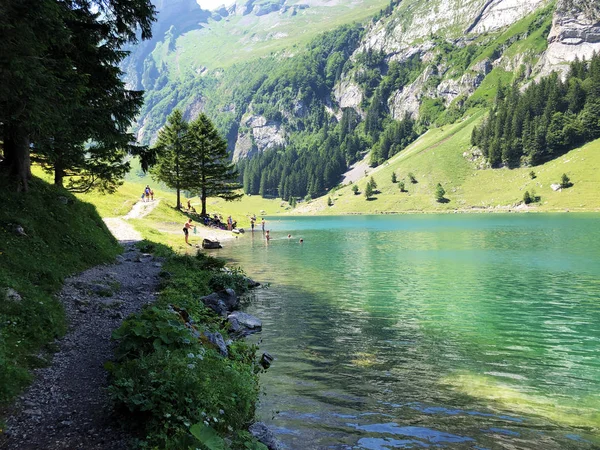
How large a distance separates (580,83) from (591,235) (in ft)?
577

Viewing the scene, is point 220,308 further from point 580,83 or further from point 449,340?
point 580,83

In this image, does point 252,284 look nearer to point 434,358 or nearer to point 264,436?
point 434,358

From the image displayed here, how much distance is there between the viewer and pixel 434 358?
1522cm

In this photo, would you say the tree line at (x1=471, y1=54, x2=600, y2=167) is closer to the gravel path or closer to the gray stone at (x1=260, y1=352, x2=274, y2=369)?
the gray stone at (x1=260, y1=352, x2=274, y2=369)

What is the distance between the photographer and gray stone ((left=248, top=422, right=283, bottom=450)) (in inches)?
333

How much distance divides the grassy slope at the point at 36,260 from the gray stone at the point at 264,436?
4.94 metres

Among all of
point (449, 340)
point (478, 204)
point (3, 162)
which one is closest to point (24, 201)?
point (3, 162)

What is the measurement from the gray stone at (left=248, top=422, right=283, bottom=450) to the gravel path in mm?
2790

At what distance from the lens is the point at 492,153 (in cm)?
19662

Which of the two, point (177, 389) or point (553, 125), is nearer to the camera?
point (177, 389)

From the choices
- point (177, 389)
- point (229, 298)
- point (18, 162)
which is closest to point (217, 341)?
point (177, 389)

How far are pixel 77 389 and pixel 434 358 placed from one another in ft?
39.6

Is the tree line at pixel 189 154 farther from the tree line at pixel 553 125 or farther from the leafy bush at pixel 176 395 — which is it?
the tree line at pixel 553 125

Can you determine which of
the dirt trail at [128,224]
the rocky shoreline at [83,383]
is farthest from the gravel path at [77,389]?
the dirt trail at [128,224]
